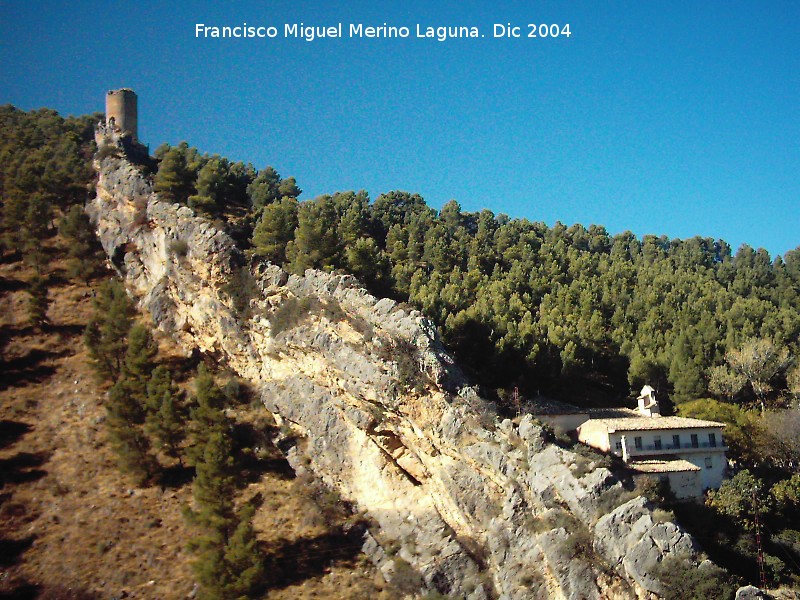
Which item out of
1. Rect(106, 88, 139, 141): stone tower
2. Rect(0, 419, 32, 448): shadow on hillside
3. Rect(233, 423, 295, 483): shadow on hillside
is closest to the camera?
Rect(233, 423, 295, 483): shadow on hillside

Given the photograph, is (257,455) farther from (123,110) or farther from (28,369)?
(123,110)

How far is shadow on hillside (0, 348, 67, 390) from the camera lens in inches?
1837

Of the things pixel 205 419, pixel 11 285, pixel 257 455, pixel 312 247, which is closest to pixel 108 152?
pixel 11 285

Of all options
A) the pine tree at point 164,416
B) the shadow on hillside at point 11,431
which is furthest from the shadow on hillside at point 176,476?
the shadow on hillside at point 11,431

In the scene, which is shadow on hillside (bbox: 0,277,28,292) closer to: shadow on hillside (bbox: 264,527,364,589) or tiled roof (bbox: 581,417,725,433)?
shadow on hillside (bbox: 264,527,364,589)

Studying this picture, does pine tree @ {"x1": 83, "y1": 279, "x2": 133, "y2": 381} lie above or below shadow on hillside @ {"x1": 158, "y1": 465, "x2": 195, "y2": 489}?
above

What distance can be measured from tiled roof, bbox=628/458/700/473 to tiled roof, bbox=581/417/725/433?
5.76 feet

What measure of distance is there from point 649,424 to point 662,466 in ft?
9.75

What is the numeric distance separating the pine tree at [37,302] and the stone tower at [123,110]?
26071 mm

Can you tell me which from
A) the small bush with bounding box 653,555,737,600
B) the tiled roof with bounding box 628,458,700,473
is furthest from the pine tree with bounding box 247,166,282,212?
the small bush with bounding box 653,555,737,600

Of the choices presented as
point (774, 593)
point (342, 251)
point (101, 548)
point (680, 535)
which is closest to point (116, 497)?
point (101, 548)

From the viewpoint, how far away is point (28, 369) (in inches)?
1874

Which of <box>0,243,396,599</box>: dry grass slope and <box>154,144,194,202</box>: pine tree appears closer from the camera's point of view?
<box>0,243,396,599</box>: dry grass slope

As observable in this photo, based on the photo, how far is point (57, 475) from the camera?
39562 mm
